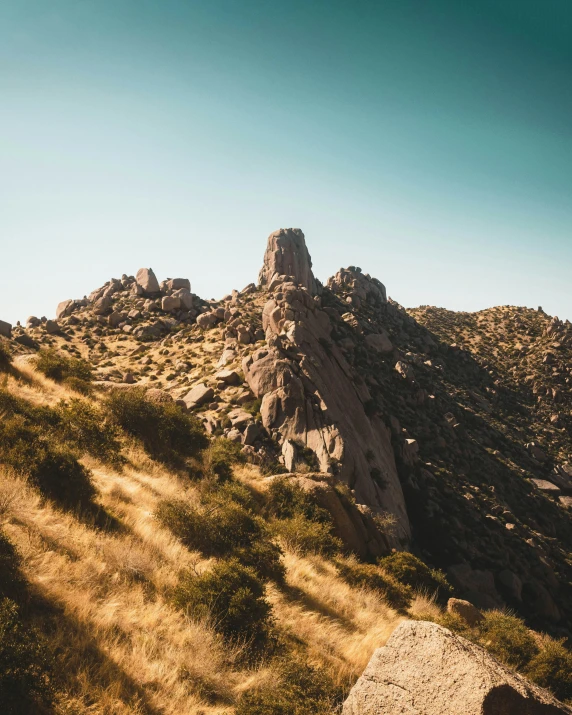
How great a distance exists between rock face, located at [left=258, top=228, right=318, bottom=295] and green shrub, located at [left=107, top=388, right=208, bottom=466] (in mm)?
52438

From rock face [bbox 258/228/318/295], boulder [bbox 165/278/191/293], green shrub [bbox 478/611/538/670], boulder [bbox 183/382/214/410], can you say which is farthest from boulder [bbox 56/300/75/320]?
green shrub [bbox 478/611/538/670]

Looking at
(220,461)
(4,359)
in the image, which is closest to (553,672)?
(220,461)

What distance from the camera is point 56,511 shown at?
888cm

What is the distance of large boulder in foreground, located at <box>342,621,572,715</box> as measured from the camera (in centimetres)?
454

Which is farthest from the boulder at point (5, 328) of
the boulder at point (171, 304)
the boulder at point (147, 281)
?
the boulder at point (147, 281)

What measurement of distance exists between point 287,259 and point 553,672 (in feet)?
225

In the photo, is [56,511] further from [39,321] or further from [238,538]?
[39,321]

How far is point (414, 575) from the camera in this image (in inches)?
637

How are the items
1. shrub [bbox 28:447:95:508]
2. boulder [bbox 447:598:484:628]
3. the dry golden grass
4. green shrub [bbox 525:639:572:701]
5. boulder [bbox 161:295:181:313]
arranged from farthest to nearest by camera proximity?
boulder [bbox 161:295:181:313], boulder [bbox 447:598:484:628], green shrub [bbox 525:639:572:701], shrub [bbox 28:447:95:508], the dry golden grass

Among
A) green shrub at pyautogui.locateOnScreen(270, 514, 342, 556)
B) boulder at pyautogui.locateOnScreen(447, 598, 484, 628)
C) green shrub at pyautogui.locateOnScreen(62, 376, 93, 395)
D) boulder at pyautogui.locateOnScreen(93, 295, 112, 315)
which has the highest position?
boulder at pyautogui.locateOnScreen(93, 295, 112, 315)

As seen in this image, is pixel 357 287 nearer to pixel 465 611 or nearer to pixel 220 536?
pixel 465 611

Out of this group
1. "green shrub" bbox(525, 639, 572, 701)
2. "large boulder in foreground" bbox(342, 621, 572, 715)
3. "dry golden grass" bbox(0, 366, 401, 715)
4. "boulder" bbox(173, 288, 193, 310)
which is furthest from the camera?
"boulder" bbox(173, 288, 193, 310)

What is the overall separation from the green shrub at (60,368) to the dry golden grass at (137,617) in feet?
38.8

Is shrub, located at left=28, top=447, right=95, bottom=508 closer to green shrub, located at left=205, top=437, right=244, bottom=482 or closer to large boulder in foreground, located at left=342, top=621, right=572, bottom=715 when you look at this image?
green shrub, located at left=205, top=437, right=244, bottom=482
